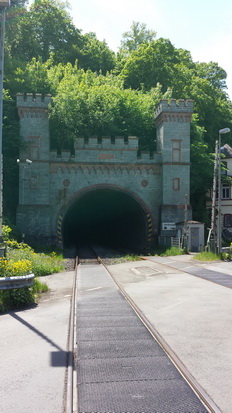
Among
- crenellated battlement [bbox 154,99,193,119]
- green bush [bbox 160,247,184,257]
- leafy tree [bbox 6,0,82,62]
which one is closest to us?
green bush [bbox 160,247,184,257]

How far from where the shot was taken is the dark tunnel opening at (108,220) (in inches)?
1441

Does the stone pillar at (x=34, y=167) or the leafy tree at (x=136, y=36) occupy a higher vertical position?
the leafy tree at (x=136, y=36)

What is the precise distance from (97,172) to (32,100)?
23.2ft

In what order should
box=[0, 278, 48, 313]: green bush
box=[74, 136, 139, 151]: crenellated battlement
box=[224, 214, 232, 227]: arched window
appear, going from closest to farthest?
box=[0, 278, 48, 313]: green bush → box=[74, 136, 139, 151]: crenellated battlement → box=[224, 214, 232, 227]: arched window

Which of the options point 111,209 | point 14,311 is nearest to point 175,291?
point 14,311

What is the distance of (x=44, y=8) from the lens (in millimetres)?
63688

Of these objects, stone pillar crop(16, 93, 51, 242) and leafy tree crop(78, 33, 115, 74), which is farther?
leafy tree crop(78, 33, 115, 74)

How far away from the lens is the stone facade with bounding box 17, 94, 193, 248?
32.5 m

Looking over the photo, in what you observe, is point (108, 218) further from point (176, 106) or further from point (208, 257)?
point (208, 257)

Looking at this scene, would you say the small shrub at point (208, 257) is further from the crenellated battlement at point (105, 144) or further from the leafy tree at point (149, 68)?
the leafy tree at point (149, 68)

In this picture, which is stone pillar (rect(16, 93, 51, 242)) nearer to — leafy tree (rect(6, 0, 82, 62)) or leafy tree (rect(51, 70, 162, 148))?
leafy tree (rect(51, 70, 162, 148))

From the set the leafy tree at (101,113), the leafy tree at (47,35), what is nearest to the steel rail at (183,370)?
the leafy tree at (101,113)

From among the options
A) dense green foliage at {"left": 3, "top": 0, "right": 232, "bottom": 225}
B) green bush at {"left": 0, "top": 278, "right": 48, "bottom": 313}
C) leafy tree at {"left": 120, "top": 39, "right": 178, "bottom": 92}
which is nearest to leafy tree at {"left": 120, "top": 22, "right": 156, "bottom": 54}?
dense green foliage at {"left": 3, "top": 0, "right": 232, "bottom": 225}

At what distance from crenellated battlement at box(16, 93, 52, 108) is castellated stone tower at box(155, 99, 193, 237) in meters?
8.64
